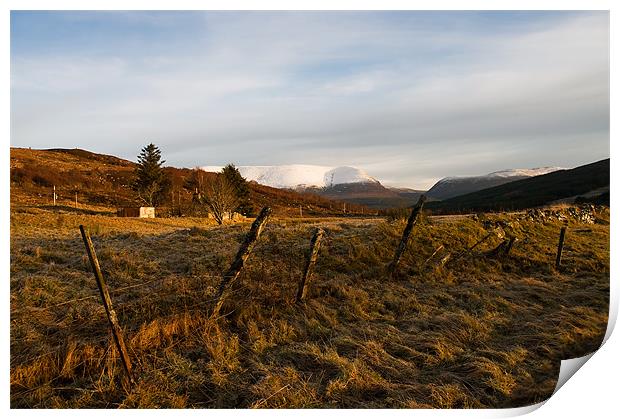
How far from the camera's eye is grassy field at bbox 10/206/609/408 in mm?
4719

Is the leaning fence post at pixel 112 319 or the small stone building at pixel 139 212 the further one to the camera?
the small stone building at pixel 139 212

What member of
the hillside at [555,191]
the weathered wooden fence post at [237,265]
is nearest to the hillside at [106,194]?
the hillside at [555,191]

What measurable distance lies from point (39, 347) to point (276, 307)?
350cm

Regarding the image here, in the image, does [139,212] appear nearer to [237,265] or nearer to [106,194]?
[106,194]

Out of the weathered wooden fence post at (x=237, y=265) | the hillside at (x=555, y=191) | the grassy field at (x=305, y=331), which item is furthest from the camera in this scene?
the hillside at (x=555, y=191)

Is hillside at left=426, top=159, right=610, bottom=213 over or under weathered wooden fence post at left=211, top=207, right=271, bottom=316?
over

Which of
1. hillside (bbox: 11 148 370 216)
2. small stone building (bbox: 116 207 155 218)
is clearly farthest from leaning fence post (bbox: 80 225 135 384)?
hillside (bbox: 11 148 370 216)

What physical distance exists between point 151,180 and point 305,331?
137ft

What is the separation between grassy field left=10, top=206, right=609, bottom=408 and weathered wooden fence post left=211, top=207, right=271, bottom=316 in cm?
29

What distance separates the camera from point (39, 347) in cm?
550

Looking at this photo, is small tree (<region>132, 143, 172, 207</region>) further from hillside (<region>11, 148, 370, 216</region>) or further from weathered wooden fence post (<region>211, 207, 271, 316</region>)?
weathered wooden fence post (<region>211, 207, 271, 316</region>)

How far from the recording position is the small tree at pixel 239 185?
1260 inches

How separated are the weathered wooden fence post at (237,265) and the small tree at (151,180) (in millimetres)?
39234

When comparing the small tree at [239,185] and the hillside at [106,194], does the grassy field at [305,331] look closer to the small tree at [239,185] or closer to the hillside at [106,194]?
the small tree at [239,185]
